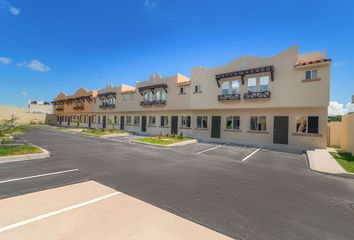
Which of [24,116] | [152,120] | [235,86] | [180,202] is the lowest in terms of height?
[180,202]

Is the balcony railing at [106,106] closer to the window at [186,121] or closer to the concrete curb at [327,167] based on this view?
the window at [186,121]

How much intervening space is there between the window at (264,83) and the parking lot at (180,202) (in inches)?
450

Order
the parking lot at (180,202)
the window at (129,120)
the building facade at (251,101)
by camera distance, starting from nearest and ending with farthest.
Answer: the parking lot at (180,202) → the building facade at (251,101) → the window at (129,120)

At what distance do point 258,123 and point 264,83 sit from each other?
165 inches

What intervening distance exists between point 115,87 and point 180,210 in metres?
35.8

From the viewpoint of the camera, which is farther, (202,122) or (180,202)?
(202,122)

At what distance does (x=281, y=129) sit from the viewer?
18.8 meters

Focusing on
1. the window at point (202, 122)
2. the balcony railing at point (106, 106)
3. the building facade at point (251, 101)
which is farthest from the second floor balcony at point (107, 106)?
the window at point (202, 122)

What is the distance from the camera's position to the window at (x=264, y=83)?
18.9 m

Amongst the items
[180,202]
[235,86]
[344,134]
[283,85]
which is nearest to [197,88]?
[235,86]

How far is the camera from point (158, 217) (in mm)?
4402

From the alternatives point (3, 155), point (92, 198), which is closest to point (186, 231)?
point (92, 198)

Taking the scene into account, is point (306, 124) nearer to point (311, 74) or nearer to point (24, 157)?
point (311, 74)

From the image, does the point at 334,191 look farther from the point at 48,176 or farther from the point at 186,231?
the point at 48,176
